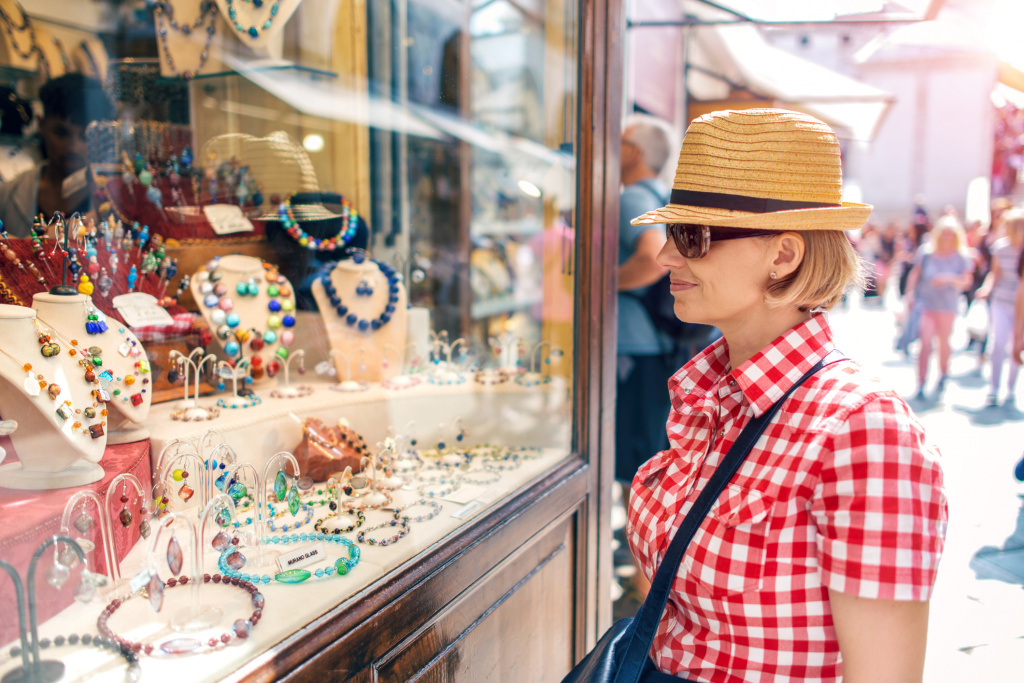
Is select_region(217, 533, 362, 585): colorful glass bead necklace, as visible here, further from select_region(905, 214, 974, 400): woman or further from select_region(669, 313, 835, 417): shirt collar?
select_region(905, 214, 974, 400): woman

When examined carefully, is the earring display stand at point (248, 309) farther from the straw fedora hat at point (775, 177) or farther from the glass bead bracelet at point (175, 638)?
the straw fedora hat at point (775, 177)

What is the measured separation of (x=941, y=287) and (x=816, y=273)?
5.68 metres

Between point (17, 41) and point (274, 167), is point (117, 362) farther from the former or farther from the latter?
point (17, 41)

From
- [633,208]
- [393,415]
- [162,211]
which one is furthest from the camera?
[633,208]

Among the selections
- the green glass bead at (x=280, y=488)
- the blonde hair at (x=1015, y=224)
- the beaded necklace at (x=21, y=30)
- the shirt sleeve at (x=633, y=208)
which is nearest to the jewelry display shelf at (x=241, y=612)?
the green glass bead at (x=280, y=488)

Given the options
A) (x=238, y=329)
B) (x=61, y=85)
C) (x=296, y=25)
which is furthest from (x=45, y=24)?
(x=238, y=329)

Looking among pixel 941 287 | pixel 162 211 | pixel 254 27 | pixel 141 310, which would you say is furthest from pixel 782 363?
pixel 941 287

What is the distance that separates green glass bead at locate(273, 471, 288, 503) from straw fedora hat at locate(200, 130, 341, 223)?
2.85ft

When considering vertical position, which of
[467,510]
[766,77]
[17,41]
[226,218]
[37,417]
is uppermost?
[766,77]

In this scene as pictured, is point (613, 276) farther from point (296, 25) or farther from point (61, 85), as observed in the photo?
point (61, 85)

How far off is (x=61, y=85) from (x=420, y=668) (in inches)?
79.3

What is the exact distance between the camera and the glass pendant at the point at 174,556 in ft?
3.67

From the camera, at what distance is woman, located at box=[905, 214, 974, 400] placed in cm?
589

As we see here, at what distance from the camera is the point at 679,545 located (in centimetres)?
108
